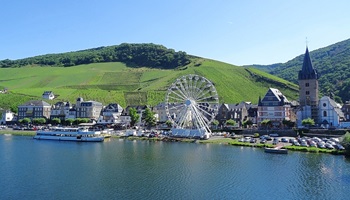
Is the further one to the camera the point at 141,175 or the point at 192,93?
the point at 192,93

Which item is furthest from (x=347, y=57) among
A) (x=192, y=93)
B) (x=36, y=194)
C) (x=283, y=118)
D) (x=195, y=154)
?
(x=36, y=194)

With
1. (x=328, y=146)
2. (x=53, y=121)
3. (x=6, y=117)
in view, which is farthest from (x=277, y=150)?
(x=6, y=117)

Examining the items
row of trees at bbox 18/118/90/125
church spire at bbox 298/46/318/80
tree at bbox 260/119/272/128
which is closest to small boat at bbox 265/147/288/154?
tree at bbox 260/119/272/128

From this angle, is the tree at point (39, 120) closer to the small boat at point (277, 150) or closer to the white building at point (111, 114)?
the white building at point (111, 114)

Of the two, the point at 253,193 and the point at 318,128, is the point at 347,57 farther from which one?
the point at 253,193

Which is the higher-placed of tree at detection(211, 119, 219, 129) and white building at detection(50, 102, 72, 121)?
white building at detection(50, 102, 72, 121)

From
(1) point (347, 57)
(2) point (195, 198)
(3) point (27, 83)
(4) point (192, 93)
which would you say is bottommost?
(2) point (195, 198)

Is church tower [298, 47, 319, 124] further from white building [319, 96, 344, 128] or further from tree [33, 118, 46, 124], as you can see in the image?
tree [33, 118, 46, 124]

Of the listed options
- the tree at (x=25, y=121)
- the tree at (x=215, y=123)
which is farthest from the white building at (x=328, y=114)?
the tree at (x=25, y=121)
